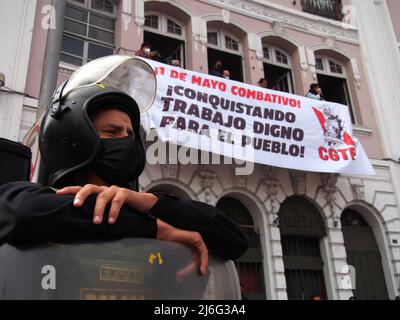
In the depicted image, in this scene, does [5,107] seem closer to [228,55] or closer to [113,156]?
[228,55]

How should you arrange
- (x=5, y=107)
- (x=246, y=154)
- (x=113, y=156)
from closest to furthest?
1. (x=113, y=156)
2. (x=5, y=107)
3. (x=246, y=154)

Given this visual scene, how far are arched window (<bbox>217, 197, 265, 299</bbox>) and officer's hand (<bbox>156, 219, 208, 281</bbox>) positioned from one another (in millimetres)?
7499

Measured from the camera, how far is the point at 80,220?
42.3 inches

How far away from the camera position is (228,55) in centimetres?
1127

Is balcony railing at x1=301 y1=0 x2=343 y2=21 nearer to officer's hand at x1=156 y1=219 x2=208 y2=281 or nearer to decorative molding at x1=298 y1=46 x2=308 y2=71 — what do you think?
decorative molding at x1=298 y1=46 x2=308 y2=71

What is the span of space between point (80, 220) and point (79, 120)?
0.46 m

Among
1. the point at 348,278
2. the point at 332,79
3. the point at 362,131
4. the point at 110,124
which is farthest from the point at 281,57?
the point at 110,124

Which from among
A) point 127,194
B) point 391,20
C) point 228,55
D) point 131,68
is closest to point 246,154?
point 228,55

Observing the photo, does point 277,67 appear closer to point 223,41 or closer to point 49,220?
point 223,41

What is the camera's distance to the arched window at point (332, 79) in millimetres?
12445

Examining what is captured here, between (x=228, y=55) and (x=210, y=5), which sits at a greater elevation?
(x=210, y=5)

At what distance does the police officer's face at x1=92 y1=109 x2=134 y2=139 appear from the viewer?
1505 mm

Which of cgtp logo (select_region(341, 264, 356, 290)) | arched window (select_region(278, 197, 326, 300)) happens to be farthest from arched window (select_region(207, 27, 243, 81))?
cgtp logo (select_region(341, 264, 356, 290))

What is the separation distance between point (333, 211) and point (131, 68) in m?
9.01
